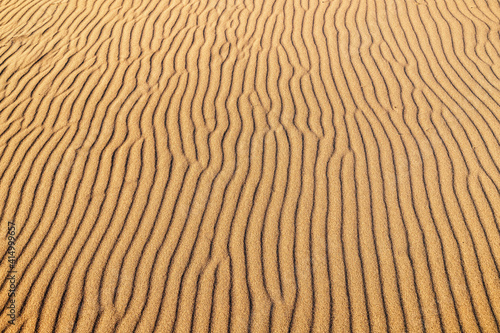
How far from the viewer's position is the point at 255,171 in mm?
3396

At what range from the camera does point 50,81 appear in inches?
171

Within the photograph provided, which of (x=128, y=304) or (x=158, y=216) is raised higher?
(x=158, y=216)

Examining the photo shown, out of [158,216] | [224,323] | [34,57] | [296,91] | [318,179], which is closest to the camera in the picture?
[224,323]

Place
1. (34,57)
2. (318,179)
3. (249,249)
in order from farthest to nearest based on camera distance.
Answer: (34,57) → (318,179) → (249,249)

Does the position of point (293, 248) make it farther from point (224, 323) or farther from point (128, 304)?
point (128, 304)

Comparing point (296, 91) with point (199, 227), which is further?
point (296, 91)

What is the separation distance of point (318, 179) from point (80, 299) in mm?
1924

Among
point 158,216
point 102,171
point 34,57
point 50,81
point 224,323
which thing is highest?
point 34,57

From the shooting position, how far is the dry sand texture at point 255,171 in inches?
104

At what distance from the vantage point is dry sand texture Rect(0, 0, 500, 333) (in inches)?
104

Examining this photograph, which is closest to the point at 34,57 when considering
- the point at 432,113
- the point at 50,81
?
the point at 50,81

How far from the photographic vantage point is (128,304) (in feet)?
8.61

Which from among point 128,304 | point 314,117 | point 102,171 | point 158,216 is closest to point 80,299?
point 128,304

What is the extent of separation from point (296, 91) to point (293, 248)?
1865mm
